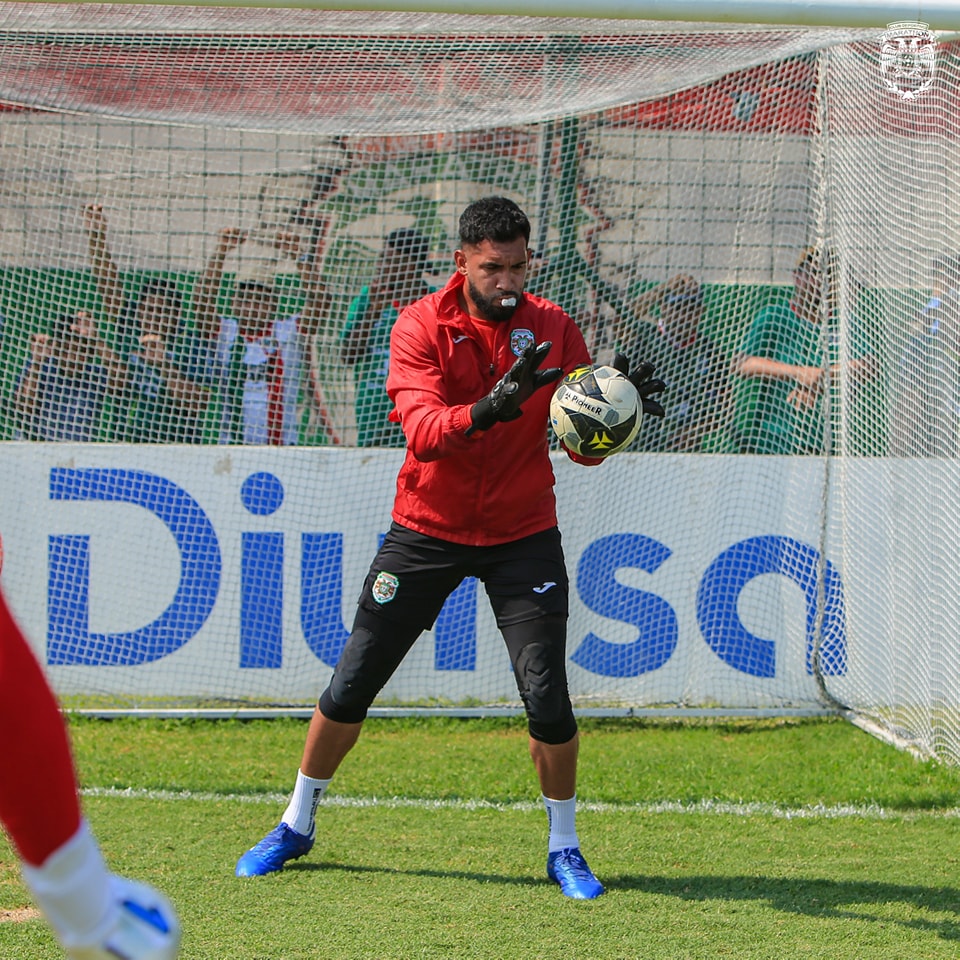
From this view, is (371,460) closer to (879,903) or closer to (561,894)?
(561,894)

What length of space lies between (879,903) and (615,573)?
306 centimetres

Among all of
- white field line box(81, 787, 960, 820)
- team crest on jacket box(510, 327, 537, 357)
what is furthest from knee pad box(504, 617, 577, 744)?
white field line box(81, 787, 960, 820)

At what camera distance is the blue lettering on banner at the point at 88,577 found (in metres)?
7.00

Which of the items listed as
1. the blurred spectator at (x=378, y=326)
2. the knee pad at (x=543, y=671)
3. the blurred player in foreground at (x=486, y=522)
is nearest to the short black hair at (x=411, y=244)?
the blurred spectator at (x=378, y=326)

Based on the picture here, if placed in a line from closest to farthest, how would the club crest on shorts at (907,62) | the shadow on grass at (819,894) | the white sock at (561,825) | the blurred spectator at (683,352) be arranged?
1. the shadow on grass at (819,894)
2. the white sock at (561,825)
3. the club crest on shorts at (907,62)
4. the blurred spectator at (683,352)

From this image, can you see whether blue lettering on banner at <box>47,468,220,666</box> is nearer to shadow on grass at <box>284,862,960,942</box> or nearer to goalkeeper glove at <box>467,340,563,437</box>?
shadow on grass at <box>284,862,960,942</box>

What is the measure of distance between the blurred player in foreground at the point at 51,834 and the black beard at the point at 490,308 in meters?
2.57

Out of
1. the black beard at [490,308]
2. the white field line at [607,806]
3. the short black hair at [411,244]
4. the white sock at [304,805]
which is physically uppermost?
the short black hair at [411,244]

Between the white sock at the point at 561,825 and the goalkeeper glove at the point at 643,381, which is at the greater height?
the goalkeeper glove at the point at 643,381

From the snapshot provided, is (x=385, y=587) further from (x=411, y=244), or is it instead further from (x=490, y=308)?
(x=411, y=244)

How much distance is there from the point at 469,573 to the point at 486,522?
0.66 feet

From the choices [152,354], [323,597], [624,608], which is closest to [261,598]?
[323,597]

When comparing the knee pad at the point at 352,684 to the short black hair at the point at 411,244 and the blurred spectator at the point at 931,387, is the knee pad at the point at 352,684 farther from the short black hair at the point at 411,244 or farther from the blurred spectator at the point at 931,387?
the short black hair at the point at 411,244

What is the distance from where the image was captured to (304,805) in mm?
4605
